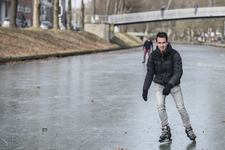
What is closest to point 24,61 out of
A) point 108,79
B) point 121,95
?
point 108,79

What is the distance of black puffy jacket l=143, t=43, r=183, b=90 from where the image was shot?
17.3 ft

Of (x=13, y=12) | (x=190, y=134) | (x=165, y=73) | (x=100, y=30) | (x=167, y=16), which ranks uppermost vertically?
(x=167, y=16)

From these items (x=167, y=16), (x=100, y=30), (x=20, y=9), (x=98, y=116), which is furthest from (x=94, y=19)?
(x=98, y=116)

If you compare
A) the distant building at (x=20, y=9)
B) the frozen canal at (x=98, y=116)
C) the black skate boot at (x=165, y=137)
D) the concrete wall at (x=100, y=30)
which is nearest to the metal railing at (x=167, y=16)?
the concrete wall at (x=100, y=30)

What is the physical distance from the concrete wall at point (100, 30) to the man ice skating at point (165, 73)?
4117 centimetres

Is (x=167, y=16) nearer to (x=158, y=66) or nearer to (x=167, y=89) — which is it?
(x=158, y=66)

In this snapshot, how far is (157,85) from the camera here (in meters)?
5.49

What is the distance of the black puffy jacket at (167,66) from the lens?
5.27 m

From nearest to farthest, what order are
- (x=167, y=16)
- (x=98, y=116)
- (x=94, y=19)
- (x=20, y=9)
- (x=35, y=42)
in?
1. (x=98, y=116)
2. (x=35, y=42)
3. (x=94, y=19)
4. (x=167, y=16)
5. (x=20, y=9)

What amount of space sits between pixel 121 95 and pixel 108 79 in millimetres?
3485

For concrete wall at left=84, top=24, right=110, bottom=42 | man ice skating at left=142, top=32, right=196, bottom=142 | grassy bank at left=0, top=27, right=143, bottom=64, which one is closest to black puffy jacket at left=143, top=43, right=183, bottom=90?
man ice skating at left=142, top=32, right=196, bottom=142

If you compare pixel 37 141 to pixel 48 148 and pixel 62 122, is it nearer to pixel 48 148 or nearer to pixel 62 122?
pixel 48 148

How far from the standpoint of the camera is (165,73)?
5.40m

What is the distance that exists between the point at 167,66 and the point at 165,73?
0.43 feet
